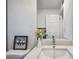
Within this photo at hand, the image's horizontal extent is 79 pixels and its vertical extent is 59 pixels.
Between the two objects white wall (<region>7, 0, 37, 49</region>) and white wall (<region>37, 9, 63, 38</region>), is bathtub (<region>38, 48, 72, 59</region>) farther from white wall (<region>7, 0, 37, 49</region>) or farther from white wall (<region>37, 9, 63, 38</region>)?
white wall (<region>37, 9, 63, 38</region>)

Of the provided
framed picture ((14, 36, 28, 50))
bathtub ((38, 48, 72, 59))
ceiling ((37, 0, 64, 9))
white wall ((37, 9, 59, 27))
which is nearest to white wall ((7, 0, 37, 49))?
framed picture ((14, 36, 28, 50))

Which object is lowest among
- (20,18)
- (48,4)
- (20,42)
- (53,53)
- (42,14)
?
(53,53)

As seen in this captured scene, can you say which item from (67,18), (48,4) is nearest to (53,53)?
(67,18)

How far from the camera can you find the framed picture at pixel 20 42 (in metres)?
3.73

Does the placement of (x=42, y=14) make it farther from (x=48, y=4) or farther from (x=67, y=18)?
(x=67, y=18)

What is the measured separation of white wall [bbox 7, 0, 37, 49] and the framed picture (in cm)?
11

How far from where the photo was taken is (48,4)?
13.8 feet

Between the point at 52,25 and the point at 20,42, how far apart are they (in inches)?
39.3

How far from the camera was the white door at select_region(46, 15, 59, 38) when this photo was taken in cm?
389

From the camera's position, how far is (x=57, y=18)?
4066 millimetres
